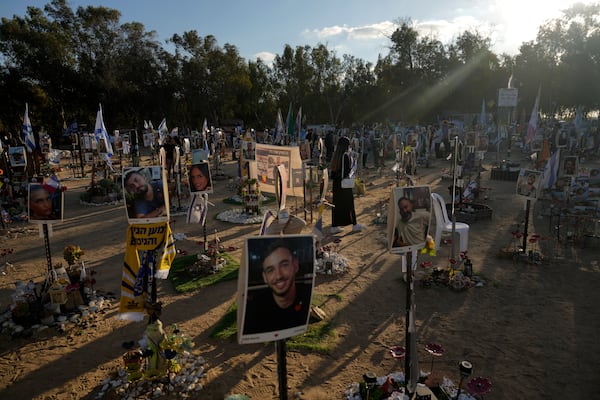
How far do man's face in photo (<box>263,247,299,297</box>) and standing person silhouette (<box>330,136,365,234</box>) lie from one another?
745cm

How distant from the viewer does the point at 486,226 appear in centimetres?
1220

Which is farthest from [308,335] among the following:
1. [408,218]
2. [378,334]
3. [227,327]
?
[408,218]

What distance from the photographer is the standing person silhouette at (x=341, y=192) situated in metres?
10.6

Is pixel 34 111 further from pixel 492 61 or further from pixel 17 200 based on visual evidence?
pixel 492 61

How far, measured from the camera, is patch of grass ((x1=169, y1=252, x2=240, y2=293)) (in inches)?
336

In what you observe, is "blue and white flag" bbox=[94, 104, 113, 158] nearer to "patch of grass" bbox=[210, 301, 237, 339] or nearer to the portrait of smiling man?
"patch of grass" bbox=[210, 301, 237, 339]

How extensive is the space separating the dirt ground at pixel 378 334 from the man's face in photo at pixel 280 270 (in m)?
2.53

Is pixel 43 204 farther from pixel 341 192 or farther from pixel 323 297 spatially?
pixel 341 192

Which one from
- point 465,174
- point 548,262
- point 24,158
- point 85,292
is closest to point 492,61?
point 465,174

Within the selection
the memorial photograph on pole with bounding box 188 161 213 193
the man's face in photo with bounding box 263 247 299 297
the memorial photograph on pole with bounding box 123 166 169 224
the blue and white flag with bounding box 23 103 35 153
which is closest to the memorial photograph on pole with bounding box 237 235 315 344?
the man's face in photo with bounding box 263 247 299 297

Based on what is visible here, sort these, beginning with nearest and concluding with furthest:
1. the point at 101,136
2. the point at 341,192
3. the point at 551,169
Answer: the point at 341,192, the point at 551,169, the point at 101,136

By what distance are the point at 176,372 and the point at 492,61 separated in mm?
50144

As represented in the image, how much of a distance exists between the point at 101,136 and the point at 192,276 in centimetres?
1038

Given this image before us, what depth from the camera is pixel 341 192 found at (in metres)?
11.3
